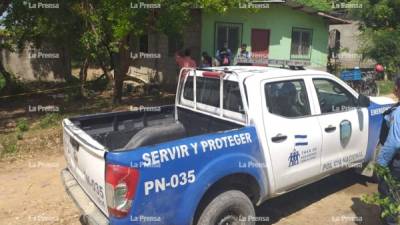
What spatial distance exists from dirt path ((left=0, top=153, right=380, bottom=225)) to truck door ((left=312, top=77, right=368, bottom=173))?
561mm

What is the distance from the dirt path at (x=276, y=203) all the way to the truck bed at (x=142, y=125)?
1.13m

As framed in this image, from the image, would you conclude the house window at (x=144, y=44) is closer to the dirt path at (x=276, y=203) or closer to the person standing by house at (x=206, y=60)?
the person standing by house at (x=206, y=60)

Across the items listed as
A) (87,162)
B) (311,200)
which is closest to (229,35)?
(311,200)

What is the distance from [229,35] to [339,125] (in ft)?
36.4

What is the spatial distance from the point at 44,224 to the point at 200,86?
8.00ft

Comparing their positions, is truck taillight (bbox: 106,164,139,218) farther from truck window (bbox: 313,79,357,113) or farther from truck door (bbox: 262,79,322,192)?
truck window (bbox: 313,79,357,113)

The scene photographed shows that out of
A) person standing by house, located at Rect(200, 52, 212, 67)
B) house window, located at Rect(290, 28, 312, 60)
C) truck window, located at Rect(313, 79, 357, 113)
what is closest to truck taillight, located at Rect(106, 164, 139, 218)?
truck window, located at Rect(313, 79, 357, 113)

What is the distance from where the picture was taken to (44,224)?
4.71 metres

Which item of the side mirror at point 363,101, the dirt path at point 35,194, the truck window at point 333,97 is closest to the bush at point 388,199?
the truck window at point 333,97

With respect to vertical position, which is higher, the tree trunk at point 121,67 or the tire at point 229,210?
the tree trunk at point 121,67

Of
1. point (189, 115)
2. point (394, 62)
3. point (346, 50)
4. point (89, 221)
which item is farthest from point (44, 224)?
point (346, 50)

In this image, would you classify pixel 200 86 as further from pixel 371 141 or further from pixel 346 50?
pixel 346 50

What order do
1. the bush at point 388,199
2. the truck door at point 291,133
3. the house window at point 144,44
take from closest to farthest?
the bush at point 388,199, the truck door at point 291,133, the house window at point 144,44

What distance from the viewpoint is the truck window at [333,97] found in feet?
15.9
